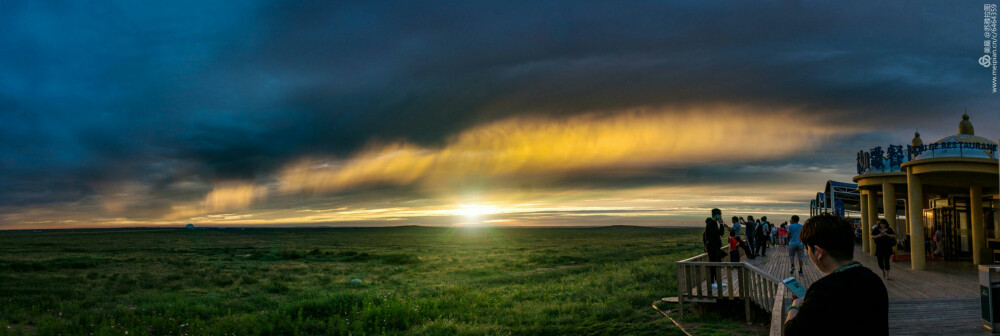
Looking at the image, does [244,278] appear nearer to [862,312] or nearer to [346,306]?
[346,306]

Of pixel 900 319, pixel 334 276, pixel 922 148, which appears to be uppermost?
pixel 922 148

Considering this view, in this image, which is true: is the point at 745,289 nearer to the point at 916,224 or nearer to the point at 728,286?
the point at 728,286

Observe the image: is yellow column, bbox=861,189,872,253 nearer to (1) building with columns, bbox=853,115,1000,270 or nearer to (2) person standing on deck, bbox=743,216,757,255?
(1) building with columns, bbox=853,115,1000,270

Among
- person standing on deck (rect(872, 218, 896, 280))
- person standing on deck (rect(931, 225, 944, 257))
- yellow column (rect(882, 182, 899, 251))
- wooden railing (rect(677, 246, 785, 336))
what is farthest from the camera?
person standing on deck (rect(931, 225, 944, 257))

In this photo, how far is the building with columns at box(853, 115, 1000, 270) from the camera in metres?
16.9

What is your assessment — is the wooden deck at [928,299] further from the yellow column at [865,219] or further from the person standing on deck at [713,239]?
the yellow column at [865,219]

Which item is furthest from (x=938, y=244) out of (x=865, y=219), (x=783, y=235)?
(x=783, y=235)

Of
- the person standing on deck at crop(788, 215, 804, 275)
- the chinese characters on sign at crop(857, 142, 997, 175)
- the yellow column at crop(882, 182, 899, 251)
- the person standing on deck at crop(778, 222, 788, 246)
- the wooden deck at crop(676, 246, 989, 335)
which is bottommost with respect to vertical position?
the person standing on deck at crop(778, 222, 788, 246)

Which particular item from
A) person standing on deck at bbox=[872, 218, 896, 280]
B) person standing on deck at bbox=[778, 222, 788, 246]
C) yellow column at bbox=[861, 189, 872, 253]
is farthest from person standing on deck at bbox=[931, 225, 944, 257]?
person standing on deck at bbox=[778, 222, 788, 246]

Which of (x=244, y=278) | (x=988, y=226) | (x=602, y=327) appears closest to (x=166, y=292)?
(x=244, y=278)

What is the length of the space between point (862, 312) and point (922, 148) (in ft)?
62.6

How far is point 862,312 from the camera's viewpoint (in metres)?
2.64

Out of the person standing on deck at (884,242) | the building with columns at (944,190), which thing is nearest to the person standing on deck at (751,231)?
the building with columns at (944,190)

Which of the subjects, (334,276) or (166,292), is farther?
(334,276)
